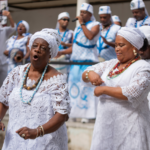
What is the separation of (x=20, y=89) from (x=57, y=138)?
1.86ft

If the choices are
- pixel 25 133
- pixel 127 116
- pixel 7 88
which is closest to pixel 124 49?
pixel 127 116

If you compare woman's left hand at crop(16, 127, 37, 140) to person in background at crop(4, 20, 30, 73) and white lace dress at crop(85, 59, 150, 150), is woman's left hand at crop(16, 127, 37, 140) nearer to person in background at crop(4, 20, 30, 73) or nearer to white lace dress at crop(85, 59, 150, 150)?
white lace dress at crop(85, 59, 150, 150)

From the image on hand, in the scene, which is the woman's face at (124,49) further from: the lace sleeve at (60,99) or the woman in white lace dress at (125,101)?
the lace sleeve at (60,99)

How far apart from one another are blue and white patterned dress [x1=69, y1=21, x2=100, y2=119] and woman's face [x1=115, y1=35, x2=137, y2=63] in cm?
214

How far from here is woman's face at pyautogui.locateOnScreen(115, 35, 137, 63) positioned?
281cm

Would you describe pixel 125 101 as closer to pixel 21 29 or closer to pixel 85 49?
pixel 85 49

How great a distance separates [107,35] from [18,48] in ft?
6.52

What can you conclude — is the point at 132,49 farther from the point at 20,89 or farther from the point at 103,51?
the point at 103,51

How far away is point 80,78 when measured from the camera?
4.99 metres

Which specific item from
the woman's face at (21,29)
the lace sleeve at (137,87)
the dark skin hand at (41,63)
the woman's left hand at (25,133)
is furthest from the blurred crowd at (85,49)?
the woman's left hand at (25,133)

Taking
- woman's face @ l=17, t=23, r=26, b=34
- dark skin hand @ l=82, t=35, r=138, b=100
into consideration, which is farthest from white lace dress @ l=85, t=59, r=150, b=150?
woman's face @ l=17, t=23, r=26, b=34

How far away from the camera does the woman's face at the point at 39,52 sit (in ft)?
8.25

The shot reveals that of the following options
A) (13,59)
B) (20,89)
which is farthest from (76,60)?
(20,89)

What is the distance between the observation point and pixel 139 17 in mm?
5230
